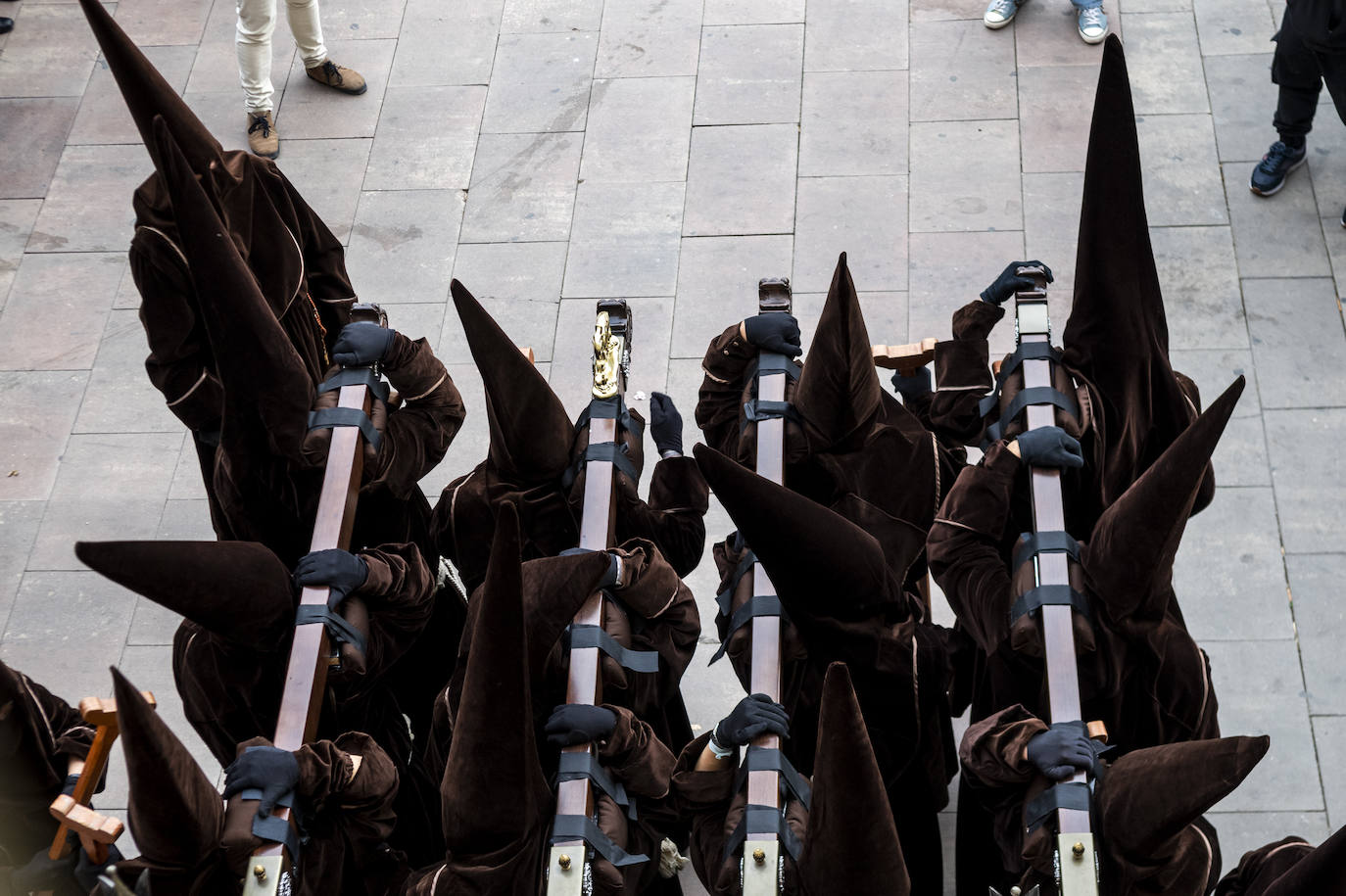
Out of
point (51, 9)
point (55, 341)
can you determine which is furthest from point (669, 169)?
point (51, 9)

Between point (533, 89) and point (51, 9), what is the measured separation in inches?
129

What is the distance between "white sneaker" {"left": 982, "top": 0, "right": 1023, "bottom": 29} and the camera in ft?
24.6

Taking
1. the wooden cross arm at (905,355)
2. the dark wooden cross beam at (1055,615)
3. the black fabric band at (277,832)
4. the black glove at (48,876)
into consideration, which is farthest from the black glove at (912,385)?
the black glove at (48,876)

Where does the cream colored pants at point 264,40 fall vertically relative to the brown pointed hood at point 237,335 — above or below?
below

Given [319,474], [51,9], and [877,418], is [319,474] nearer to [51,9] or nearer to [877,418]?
[877,418]

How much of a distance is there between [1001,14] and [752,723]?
5.52 meters

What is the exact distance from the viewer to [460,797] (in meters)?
2.96

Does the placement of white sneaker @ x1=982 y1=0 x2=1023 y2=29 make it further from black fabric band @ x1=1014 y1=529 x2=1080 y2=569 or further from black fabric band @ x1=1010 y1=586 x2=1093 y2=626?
black fabric band @ x1=1010 y1=586 x2=1093 y2=626

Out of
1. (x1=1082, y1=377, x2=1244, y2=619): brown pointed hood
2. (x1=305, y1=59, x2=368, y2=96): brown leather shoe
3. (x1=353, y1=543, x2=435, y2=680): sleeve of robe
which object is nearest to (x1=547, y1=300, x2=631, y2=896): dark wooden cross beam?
(x1=353, y1=543, x2=435, y2=680): sleeve of robe

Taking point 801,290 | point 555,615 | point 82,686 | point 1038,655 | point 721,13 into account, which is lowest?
point 82,686

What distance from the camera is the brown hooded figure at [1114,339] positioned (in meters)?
3.65

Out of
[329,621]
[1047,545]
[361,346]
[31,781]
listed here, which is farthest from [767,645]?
[31,781]

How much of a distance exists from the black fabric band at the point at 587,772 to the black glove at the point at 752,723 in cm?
28

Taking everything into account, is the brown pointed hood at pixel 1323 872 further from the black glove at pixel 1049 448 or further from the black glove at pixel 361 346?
the black glove at pixel 361 346
